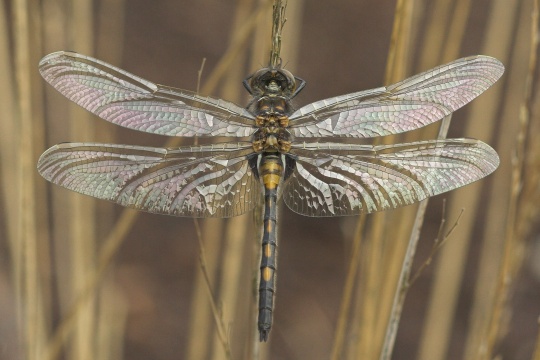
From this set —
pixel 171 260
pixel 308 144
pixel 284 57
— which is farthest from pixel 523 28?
pixel 171 260

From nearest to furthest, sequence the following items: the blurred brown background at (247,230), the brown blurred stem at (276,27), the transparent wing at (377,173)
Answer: the brown blurred stem at (276,27) < the transparent wing at (377,173) < the blurred brown background at (247,230)

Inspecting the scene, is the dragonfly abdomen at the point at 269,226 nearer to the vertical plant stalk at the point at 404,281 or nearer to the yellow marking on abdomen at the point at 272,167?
the yellow marking on abdomen at the point at 272,167

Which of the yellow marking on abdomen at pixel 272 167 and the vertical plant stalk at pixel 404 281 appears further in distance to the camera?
the yellow marking on abdomen at pixel 272 167

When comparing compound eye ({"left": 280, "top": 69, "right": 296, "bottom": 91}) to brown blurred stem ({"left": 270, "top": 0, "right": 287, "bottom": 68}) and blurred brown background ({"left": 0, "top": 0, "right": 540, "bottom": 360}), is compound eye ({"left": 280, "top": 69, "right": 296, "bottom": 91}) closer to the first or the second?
blurred brown background ({"left": 0, "top": 0, "right": 540, "bottom": 360})

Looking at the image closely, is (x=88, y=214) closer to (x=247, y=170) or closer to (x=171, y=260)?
(x=247, y=170)

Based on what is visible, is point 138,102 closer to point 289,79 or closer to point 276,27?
point 289,79

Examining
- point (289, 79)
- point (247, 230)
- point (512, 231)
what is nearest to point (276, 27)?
point (289, 79)

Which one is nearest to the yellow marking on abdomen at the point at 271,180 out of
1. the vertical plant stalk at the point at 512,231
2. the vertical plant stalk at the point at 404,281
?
the vertical plant stalk at the point at 404,281
